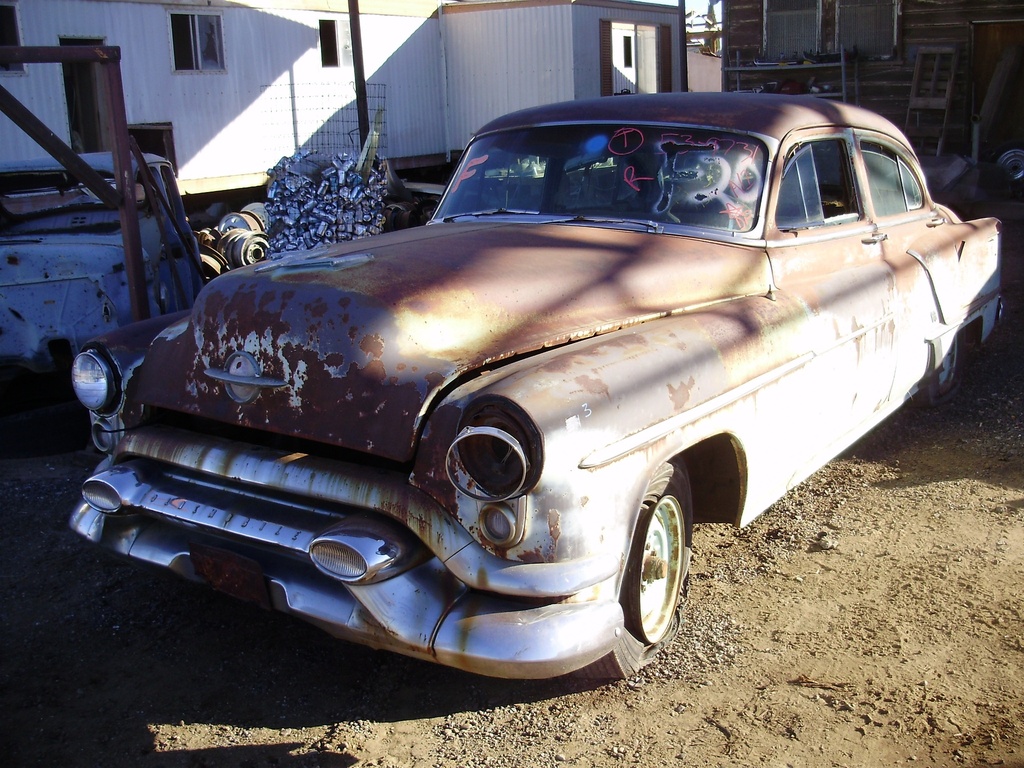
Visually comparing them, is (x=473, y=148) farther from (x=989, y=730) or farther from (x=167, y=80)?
(x=167, y=80)

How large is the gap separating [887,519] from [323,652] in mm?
2479

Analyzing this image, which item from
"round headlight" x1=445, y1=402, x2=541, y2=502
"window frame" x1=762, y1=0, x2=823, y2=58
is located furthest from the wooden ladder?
"round headlight" x1=445, y1=402, x2=541, y2=502

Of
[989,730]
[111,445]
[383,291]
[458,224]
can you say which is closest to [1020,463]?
[989,730]

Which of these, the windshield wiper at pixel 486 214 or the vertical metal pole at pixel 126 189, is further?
the vertical metal pole at pixel 126 189

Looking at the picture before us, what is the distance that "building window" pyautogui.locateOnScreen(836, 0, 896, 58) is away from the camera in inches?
571

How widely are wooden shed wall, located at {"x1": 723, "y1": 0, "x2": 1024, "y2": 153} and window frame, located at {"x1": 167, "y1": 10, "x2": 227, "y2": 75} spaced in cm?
797

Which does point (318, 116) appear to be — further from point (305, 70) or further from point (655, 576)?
point (655, 576)

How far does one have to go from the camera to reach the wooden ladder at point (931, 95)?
555 inches

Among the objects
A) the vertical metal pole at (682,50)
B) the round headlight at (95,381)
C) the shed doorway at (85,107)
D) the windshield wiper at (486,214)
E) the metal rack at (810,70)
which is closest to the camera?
the round headlight at (95,381)

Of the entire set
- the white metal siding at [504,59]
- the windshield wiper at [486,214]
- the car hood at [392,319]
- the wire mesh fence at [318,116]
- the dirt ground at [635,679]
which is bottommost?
the dirt ground at [635,679]

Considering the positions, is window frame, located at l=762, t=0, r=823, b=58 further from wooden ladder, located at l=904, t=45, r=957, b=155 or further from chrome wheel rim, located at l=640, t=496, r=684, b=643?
chrome wheel rim, located at l=640, t=496, r=684, b=643

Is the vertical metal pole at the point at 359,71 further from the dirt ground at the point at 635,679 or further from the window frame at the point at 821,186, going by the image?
the dirt ground at the point at 635,679

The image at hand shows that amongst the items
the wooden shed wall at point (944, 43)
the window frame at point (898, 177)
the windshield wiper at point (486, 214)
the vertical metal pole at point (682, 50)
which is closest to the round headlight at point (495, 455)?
the windshield wiper at point (486, 214)

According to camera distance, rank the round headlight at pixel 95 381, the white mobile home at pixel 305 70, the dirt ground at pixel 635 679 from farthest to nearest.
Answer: the white mobile home at pixel 305 70
the round headlight at pixel 95 381
the dirt ground at pixel 635 679
